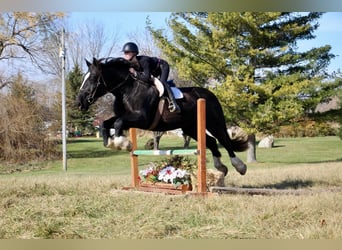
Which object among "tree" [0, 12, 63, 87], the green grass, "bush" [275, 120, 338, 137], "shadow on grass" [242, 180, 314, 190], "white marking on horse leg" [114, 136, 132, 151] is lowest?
"shadow on grass" [242, 180, 314, 190]

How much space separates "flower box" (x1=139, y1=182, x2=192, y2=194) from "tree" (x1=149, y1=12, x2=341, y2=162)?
3322 millimetres

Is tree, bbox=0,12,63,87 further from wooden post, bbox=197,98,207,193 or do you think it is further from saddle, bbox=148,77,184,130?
wooden post, bbox=197,98,207,193

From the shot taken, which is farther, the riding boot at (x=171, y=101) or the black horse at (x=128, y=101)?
the riding boot at (x=171, y=101)

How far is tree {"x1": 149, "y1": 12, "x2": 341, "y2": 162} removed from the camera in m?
7.25

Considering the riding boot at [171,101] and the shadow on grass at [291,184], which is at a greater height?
the riding boot at [171,101]

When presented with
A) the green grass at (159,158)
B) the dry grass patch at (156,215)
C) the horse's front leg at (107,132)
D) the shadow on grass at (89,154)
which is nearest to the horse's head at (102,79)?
the horse's front leg at (107,132)

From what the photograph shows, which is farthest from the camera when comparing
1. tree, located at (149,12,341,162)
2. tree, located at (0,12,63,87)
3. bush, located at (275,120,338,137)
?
bush, located at (275,120,338,137)

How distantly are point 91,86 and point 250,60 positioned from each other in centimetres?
429

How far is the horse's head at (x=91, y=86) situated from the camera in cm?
355

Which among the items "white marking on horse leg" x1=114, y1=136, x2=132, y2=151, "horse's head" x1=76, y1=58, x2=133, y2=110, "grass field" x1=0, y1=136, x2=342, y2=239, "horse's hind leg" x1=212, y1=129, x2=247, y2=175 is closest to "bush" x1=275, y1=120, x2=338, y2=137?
"grass field" x1=0, y1=136, x2=342, y2=239

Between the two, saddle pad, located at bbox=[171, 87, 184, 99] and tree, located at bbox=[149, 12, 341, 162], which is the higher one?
tree, located at bbox=[149, 12, 341, 162]

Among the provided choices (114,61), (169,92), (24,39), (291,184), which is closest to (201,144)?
(169,92)

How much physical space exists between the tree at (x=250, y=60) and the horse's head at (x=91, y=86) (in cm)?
364

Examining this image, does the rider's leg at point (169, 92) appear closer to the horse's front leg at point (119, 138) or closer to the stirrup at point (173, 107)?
the stirrup at point (173, 107)
